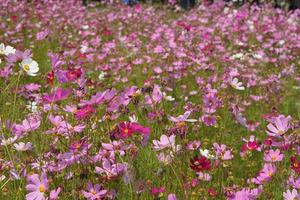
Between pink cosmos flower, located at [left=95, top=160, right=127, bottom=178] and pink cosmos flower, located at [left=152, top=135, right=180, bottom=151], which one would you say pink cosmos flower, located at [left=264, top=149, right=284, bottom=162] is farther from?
pink cosmos flower, located at [left=95, top=160, right=127, bottom=178]

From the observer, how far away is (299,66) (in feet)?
21.6

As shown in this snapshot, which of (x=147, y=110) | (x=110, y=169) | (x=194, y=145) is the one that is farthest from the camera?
(x=147, y=110)

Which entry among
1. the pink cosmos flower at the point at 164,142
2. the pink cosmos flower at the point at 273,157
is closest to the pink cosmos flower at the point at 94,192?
the pink cosmos flower at the point at 164,142

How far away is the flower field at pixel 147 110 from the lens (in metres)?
2.01

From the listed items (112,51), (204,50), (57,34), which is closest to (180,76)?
(204,50)

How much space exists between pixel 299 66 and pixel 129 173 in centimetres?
503

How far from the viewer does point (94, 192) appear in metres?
1.83

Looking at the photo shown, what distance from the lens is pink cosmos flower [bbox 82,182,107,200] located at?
179 cm

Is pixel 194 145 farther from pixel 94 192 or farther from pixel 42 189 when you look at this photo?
pixel 42 189

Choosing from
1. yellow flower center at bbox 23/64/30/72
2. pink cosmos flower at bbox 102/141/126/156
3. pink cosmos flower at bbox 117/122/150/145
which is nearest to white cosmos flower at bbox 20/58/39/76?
yellow flower center at bbox 23/64/30/72

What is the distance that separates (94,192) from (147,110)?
4.49 feet

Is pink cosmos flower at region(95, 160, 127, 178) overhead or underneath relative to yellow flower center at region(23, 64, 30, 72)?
underneath

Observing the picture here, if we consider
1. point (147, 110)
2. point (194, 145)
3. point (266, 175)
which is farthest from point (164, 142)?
point (147, 110)

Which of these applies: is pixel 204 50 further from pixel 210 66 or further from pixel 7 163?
pixel 7 163
